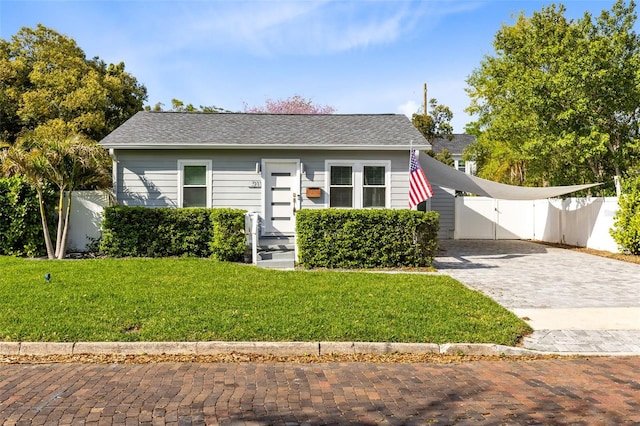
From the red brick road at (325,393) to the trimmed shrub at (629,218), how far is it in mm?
10324

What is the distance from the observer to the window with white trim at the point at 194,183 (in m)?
13.9

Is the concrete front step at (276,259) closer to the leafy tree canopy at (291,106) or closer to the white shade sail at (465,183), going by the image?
the white shade sail at (465,183)

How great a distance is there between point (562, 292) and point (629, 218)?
728 centimetres

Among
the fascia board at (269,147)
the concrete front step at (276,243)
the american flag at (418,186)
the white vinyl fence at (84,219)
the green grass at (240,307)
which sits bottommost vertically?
the green grass at (240,307)

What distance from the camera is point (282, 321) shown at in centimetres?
650

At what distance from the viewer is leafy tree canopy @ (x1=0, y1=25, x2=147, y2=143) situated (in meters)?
21.7

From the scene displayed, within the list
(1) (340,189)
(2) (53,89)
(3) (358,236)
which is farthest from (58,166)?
(2) (53,89)

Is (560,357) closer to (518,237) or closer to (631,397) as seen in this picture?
Answer: (631,397)

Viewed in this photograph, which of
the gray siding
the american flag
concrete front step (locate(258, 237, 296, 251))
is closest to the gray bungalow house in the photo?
the gray siding

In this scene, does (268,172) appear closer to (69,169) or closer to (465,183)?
(69,169)

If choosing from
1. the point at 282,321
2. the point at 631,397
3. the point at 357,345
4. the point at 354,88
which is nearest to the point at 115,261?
the point at 282,321

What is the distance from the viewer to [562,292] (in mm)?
9188

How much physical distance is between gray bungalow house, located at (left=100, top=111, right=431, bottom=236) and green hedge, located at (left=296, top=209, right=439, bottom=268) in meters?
2.89

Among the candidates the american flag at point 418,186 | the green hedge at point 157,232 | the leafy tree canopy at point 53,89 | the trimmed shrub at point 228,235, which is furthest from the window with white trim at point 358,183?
the leafy tree canopy at point 53,89
